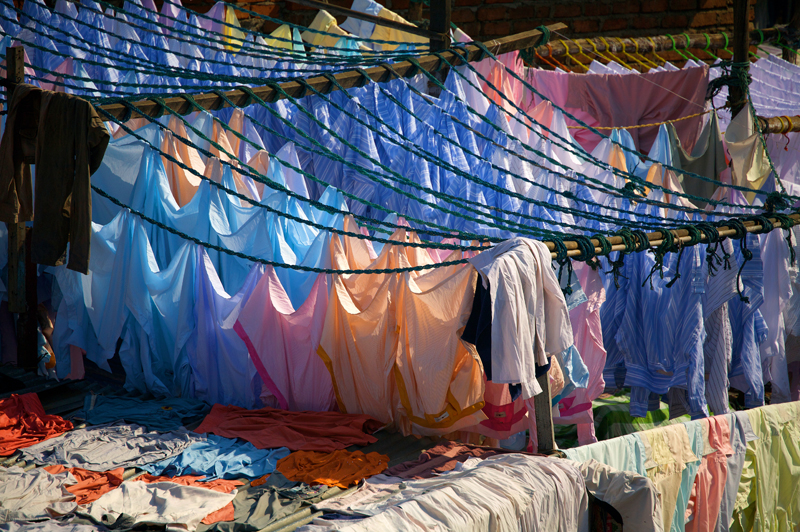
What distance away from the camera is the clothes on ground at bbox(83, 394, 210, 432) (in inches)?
146

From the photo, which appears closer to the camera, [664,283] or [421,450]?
[421,450]

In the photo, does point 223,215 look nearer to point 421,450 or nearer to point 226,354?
point 226,354

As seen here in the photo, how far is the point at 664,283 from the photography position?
384 centimetres

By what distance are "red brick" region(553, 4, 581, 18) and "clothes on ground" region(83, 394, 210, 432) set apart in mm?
5167

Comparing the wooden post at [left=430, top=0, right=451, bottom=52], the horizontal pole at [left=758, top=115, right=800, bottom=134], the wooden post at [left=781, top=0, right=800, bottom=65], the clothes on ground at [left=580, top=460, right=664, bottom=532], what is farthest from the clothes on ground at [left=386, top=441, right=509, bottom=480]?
the wooden post at [left=781, top=0, right=800, bottom=65]

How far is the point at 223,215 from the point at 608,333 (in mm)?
2216

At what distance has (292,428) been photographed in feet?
11.7

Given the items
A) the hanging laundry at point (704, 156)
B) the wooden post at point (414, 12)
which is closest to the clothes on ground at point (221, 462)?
the hanging laundry at point (704, 156)

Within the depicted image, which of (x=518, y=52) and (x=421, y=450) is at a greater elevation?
(x=518, y=52)

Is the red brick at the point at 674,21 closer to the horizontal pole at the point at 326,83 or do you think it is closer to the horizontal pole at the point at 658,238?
the horizontal pole at the point at 326,83

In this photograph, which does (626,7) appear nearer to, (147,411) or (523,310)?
(523,310)

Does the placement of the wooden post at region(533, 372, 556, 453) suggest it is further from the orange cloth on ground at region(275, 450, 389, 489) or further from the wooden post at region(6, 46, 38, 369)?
the wooden post at region(6, 46, 38, 369)

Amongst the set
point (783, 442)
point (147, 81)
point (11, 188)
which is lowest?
point (783, 442)

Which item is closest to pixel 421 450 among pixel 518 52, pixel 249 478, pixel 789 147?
pixel 249 478
